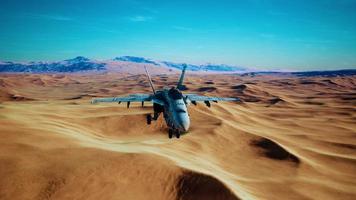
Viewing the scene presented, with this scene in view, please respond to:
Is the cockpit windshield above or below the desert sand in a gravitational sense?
above

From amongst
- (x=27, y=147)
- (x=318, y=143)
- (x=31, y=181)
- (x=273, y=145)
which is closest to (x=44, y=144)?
(x=27, y=147)

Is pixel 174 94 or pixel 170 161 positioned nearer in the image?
pixel 170 161

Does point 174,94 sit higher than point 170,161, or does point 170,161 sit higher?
point 174,94

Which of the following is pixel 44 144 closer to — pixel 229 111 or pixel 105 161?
pixel 105 161

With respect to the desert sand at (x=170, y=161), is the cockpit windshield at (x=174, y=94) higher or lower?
higher

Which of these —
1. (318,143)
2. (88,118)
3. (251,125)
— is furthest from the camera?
(251,125)

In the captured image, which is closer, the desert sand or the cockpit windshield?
the desert sand

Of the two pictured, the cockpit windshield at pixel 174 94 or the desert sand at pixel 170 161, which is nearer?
the desert sand at pixel 170 161

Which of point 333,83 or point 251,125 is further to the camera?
point 333,83

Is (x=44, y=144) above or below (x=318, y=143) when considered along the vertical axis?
above

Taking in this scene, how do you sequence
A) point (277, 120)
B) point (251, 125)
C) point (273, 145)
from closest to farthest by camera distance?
point (273, 145) → point (251, 125) → point (277, 120)
